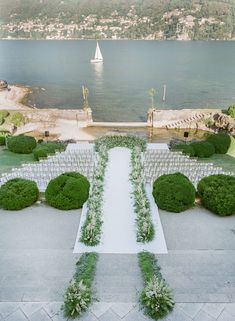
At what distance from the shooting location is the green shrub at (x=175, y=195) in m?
16.2

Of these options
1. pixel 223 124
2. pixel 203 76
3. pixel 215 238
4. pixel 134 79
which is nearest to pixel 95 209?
pixel 215 238

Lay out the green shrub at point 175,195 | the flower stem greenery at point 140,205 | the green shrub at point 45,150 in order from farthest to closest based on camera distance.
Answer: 1. the green shrub at point 45,150
2. the green shrub at point 175,195
3. the flower stem greenery at point 140,205

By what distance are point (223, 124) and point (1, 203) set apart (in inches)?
1048

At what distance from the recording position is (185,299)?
10.2m

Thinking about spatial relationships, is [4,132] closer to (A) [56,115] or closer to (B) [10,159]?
(B) [10,159]

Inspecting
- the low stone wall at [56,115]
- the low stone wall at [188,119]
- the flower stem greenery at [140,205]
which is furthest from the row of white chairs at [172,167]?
the low stone wall at [56,115]

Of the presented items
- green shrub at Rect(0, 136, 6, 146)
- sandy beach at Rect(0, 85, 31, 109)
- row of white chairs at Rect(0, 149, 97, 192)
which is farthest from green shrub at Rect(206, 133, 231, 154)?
sandy beach at Rect(0, 85, 31, 109)

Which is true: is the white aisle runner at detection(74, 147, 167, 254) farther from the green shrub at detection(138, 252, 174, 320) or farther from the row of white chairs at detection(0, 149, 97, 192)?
the green shrub at detection(138, 252, 174, 320)

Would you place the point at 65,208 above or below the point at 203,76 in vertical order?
above

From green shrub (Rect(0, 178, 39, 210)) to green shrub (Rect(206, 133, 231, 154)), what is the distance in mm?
15215

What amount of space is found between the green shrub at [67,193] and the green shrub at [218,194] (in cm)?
571

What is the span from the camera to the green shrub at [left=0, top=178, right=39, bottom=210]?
1644 centimetres

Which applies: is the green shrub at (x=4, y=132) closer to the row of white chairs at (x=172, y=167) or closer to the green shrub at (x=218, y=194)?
the row of white chairs at (x=172, y=167)

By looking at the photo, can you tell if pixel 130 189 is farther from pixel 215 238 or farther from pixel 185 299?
pixel 185 299
